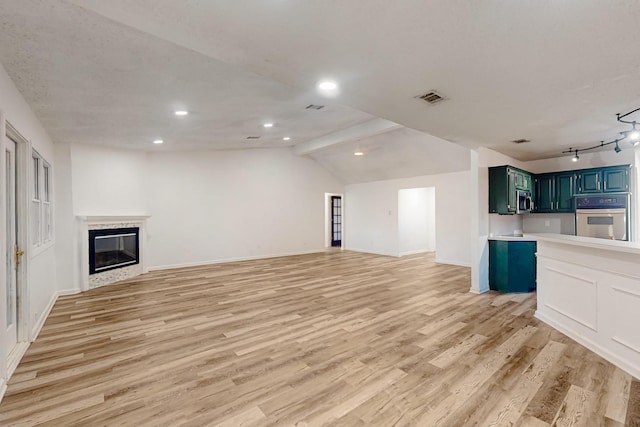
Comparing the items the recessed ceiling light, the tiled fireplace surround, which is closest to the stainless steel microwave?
the recessed ceiling light

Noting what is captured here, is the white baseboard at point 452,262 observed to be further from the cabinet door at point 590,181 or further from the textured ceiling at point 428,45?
the textured ceiling at point 428,45

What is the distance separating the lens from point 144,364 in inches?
112

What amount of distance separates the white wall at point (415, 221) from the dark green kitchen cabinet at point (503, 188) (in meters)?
3.81

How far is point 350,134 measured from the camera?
6.76m

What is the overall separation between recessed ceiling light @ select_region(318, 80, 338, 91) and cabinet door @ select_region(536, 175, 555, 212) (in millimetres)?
5701

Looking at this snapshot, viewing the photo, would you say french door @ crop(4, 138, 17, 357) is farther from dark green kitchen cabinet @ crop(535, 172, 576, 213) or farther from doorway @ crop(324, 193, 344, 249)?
doorway @ crop(324, 193, 344, 249)

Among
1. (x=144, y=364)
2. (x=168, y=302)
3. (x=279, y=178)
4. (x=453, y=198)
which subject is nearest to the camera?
(x=144, y=364)

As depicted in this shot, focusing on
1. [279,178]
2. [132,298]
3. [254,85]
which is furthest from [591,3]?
[279,178]

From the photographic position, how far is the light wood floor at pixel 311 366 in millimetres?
2139

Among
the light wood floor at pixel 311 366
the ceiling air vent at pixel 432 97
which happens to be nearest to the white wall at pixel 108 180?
the light wood floor at pixel 311 366

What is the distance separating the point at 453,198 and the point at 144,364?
7381 mm

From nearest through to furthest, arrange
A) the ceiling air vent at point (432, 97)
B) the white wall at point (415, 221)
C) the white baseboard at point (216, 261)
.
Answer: the ceiling air vent at point (432, 97), the white baseboard at point (216, 261), the white wall at point (415, 221)

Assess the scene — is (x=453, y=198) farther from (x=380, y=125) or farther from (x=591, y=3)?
(x=591, y=3)

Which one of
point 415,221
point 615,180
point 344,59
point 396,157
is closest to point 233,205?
point 396,157
